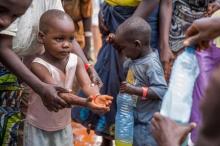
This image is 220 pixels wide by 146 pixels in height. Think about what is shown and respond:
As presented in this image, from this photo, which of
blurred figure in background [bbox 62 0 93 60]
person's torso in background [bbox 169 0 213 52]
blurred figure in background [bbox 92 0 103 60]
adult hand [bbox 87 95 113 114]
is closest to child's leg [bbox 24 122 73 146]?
adult hand [bbox 87 95 113 114]

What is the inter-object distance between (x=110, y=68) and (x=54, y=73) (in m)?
1.09

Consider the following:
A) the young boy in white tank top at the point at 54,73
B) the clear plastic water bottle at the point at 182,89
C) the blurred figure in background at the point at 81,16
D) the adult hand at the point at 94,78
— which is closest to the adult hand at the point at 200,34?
the clear plastic water bottle at the point at 182,89

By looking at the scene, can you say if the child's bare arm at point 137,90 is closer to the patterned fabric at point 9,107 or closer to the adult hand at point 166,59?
the adult hand at point 166,59

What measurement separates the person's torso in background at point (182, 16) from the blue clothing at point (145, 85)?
67 centimetres

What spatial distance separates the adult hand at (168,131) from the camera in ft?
7.39

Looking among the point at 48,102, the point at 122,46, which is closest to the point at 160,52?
the point at 122,46

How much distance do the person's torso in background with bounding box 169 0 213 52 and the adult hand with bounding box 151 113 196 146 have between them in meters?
2.50

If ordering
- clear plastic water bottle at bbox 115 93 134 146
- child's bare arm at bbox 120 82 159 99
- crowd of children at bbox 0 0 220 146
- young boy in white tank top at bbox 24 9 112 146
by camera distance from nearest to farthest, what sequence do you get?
crowd of children at bbox 0 0 220 146 < young boy in white tank top at bbox 24 9 112 146 < child's bare arm at bbox 120 82 159 99 < clear plastic water bottle at bbox 115 93 134 146

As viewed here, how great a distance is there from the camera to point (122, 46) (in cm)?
414

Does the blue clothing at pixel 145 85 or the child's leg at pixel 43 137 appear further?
the blue clothing at pixel 145 85

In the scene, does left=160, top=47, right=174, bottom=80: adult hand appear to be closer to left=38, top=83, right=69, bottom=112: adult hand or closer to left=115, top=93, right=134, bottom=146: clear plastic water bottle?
left=115, top=93, right=134, bottom=146: clear plastic water bottle

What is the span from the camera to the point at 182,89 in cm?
242

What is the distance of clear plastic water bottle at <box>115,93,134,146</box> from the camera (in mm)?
4176

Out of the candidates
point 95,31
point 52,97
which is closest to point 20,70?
point 52,97
